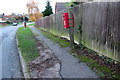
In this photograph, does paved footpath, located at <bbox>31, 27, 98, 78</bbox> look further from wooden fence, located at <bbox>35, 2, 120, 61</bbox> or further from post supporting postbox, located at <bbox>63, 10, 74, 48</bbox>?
post supporting postbox, located at <bbox>63, 10, 74, 48</bbox>

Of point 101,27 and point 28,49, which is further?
point 28,49

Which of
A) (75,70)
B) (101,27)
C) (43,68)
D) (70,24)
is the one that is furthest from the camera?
(70,24)

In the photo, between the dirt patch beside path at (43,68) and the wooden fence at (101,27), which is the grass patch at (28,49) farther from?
the wooden fence at (101,27)

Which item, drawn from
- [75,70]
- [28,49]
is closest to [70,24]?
[28,49]

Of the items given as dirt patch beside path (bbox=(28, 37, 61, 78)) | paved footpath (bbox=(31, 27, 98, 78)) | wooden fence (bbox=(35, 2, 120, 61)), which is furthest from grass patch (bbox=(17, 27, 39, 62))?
wooden fence (bbox=(35, 2, 120, 61))

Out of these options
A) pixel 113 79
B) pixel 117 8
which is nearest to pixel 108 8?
pixel 117 8

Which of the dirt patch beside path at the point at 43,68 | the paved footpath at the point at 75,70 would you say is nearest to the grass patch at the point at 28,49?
the dirt patch beside path at the point at 43,68

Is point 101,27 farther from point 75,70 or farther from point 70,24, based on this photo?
point 70,24

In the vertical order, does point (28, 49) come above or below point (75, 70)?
above

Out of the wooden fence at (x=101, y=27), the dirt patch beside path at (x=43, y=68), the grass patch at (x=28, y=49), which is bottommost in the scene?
the dirt patch beside path at (x=43, y=68)

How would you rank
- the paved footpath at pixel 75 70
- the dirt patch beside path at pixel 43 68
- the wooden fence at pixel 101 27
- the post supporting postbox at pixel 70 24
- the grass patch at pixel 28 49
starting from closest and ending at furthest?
1. the paved footpath at pixel 75 70
2. the dirt patch beside path at pixel 43 68
3. the wooden fence at pixel 101 27
4. the grass patch at pixel 28 49
5. the post supporting postbox at pixel 70 24

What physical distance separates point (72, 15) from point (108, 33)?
2.86m

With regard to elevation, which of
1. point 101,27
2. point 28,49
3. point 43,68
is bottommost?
point 43,68

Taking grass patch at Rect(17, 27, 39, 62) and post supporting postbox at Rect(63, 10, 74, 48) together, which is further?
post supporting postbox at Rect(63, 10, 74, 48)
